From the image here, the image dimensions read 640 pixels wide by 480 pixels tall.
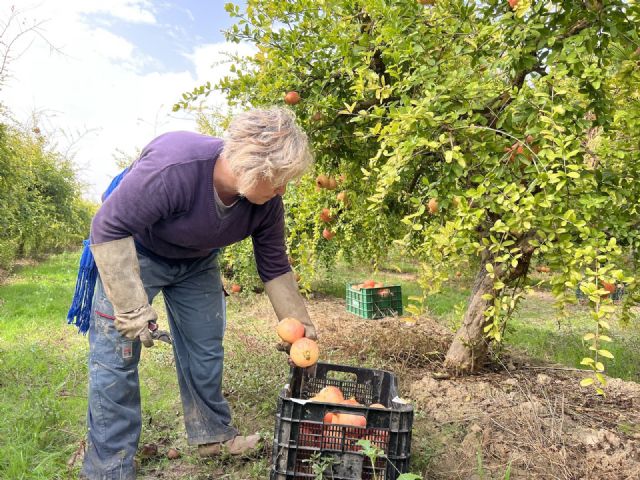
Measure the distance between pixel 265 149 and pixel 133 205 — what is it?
564mm

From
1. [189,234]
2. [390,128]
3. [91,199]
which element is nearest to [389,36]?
[390,128]

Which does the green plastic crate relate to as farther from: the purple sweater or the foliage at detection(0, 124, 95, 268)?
the foliage at detection(0, 124, 95, 268)

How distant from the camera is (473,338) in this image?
12.2 ft

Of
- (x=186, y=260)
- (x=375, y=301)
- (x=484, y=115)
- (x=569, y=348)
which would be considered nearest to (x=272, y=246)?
(x=186, y=260)

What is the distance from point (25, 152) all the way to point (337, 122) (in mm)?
10820

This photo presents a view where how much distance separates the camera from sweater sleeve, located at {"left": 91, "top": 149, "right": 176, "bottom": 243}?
2043mm

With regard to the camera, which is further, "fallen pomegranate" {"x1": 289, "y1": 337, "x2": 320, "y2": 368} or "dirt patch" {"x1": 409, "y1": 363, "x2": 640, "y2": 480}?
"dirt patch" {"x1": 409, "y1": 363, "x2": 640, "y2": 480}

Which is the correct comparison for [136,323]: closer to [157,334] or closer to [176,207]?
[157,334]

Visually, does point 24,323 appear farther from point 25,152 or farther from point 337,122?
point 25,152

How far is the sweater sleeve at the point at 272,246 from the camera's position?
2.57 m

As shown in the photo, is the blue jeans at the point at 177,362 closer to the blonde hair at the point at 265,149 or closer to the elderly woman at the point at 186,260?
the elderly woman at the point at 186,260

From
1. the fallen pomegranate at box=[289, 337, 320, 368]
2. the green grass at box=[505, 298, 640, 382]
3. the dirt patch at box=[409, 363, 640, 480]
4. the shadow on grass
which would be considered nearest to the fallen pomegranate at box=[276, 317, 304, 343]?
the fallen pomegranate at box=[289, 337, 320, 368]

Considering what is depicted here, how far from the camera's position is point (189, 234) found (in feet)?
7.46

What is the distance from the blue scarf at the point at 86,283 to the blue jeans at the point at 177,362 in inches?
6.2
